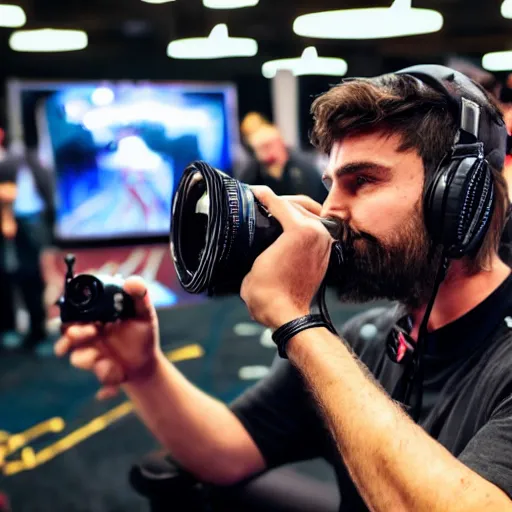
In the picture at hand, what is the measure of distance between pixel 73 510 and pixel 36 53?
3.98ft

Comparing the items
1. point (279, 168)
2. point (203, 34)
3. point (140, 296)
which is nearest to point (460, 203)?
point (140, 296)

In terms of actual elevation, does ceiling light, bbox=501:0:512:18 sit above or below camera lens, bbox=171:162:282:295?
above

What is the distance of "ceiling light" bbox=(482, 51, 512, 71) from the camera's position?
41.6 inches

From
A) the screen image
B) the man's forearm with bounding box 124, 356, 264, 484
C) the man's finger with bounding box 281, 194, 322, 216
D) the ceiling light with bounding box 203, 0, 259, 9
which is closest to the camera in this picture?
the man's finger with bounding box 281, 194, 322, 216

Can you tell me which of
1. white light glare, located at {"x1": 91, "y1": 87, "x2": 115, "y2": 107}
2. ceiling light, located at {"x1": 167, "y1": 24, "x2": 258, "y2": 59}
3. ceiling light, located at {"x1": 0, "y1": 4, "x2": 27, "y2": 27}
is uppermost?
ceiling light, located at {"x1": 0, "y1": 4, "x2": 27, "y2": 27}

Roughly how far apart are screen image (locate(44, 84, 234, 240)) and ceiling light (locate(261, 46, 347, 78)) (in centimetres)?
18

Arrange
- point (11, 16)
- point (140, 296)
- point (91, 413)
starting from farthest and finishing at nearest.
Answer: point (91, 413) → point (11, 16) → point (140, 296)

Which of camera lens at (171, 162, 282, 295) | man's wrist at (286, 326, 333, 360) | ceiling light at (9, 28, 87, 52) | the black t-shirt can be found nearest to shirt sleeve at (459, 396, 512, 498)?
the black t-shirt

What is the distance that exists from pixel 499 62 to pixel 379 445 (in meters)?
0.66

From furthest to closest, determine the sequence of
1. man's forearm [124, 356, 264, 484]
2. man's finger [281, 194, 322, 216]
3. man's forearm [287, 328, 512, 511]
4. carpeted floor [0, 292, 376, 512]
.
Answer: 1. carpeted floor [0, 292, 376, 512]
2. man's forearm [124, 356, 264, 484]
3. man's finger [281, 194, 322, 216]
4. man's forearm [287, 328, 512, 511]

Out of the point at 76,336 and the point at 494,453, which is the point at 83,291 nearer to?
the point at 76,336

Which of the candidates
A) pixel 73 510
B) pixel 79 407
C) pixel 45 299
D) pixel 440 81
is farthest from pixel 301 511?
pixel 79 407

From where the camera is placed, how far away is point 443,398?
816mm

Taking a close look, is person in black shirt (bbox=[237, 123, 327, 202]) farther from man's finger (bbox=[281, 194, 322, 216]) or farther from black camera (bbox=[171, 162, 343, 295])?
black camera (bbox=[171, 162, 343, 295])
